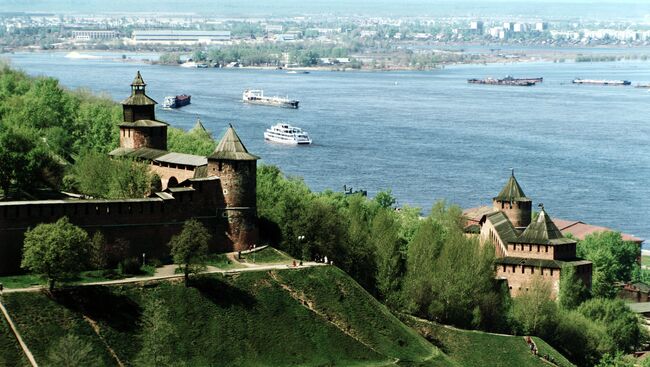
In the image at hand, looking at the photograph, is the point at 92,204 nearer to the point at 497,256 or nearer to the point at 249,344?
the point at 249,344

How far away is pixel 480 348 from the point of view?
167ft

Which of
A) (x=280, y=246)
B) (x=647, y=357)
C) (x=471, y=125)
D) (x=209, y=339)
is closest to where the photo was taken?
(x=209, y=339)

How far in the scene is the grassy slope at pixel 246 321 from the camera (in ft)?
138

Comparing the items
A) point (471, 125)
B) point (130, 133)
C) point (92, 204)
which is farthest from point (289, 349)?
point (471, 125)

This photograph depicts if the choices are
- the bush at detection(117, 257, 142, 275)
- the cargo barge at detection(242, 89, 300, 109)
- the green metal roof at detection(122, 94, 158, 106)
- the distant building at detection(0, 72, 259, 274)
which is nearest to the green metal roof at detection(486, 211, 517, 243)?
the distant building at detection(0, 72, 259, 274)

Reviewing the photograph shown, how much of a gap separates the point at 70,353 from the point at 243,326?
32.3 ft

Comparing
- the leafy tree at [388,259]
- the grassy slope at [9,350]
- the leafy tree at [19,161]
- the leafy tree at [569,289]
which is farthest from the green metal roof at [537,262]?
the grassy slope at [9,350]

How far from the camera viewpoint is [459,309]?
52969 millimetres

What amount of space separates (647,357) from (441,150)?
59.7m

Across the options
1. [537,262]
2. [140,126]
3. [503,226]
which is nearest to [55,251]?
[140,126]

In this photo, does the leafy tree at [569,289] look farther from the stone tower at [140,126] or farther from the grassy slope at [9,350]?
the grassy slope at [9,350]

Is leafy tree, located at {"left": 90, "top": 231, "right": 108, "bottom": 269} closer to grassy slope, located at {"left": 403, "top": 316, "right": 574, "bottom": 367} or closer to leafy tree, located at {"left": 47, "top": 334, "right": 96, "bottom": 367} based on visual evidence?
leafy tree, located at {"left": 47, "top": 334, "right": 96, "bottom": 367}

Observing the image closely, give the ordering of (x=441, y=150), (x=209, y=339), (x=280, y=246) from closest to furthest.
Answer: (x=209, y=339)
(x=280, y=246)
(x=441, y=150)

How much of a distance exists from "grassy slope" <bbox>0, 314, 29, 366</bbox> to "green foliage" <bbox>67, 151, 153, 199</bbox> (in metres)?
10.8
